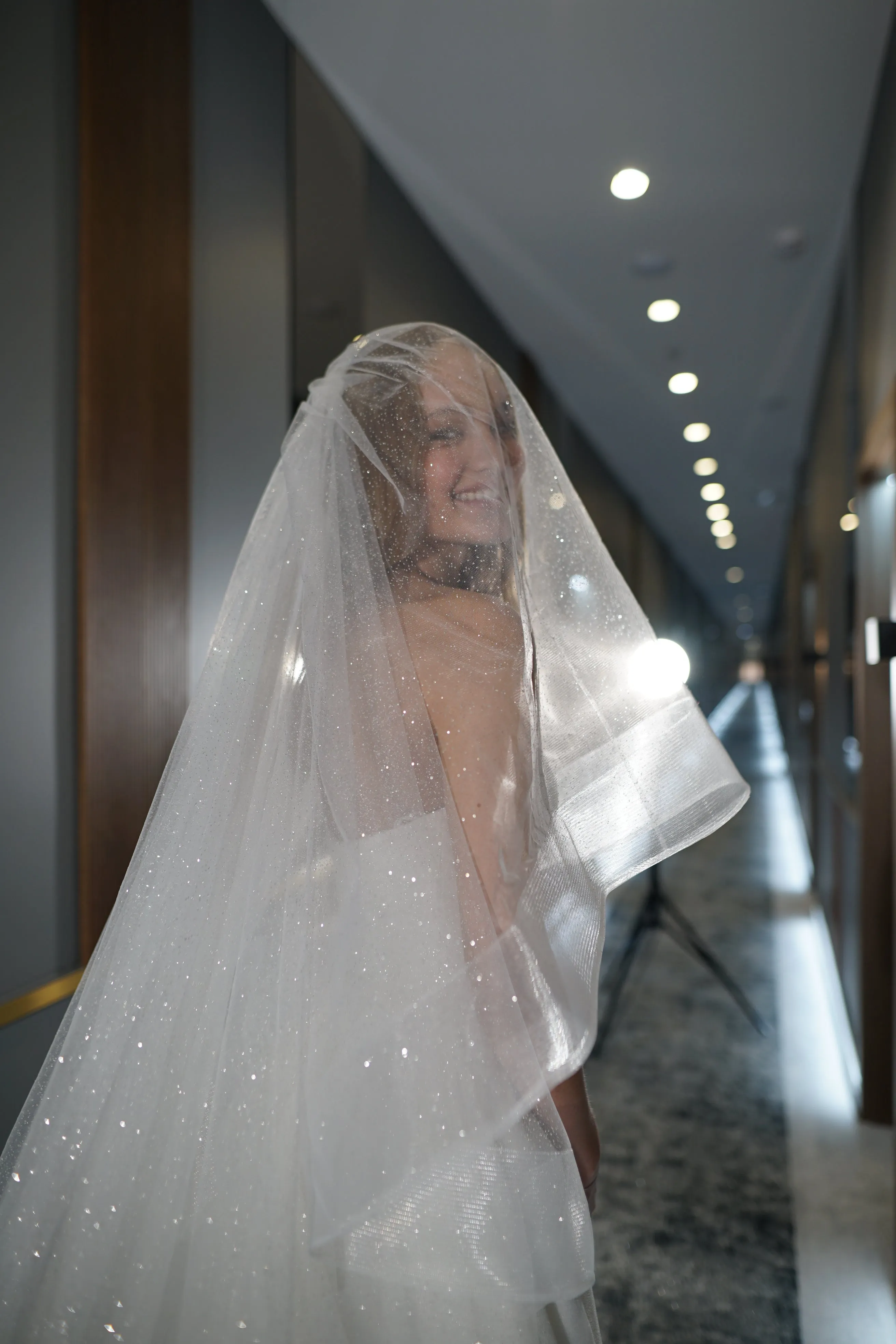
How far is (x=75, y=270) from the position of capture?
1.54m

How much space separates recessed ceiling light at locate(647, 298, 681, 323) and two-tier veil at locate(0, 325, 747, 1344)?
3123 millimetres

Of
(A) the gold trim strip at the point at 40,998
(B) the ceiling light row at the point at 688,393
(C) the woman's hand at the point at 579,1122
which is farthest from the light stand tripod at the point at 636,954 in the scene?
(C) the woman's hand at the point at 579,1122

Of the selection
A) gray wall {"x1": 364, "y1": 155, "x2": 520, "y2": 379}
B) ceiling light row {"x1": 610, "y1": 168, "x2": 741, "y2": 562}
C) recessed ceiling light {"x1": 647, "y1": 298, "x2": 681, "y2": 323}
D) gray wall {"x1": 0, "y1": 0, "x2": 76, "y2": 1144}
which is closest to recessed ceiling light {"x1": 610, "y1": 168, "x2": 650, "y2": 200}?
ceiling light row {"x1": 610, "y1": 168, "x2": 741, "y2": 562}

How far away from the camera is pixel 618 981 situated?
3.55 meters

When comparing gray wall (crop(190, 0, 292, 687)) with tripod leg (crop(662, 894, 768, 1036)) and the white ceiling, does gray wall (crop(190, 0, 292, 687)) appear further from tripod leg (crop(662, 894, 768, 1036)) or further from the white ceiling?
tripod leg (crop(662, 894, 768, 1036))

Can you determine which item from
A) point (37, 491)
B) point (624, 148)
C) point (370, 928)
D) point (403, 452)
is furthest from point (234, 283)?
point (370, 928)

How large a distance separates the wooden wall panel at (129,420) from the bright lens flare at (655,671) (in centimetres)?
95

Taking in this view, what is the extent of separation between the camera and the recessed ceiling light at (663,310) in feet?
12.6

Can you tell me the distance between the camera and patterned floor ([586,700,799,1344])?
1.83 metres

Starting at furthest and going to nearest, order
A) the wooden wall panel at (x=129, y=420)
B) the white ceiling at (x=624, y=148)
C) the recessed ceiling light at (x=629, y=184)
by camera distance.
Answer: the recessed ceiling light at (x=629, y=184)
the white ceiling at (x=624, y=148)
the wooden wall panel at (x=129, y=420)

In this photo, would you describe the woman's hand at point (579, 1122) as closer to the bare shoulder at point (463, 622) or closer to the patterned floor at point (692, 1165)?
the bare shoulder at point (463, 622)

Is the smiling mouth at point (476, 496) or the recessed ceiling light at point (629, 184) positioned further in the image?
the recessed ceiling light at point (629, 184)

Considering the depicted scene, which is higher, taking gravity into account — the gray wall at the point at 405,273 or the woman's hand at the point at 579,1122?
the gray wall at the point at 405,273

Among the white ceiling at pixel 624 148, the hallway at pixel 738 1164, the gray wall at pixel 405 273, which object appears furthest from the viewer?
the gray wall at pixel 405 273
